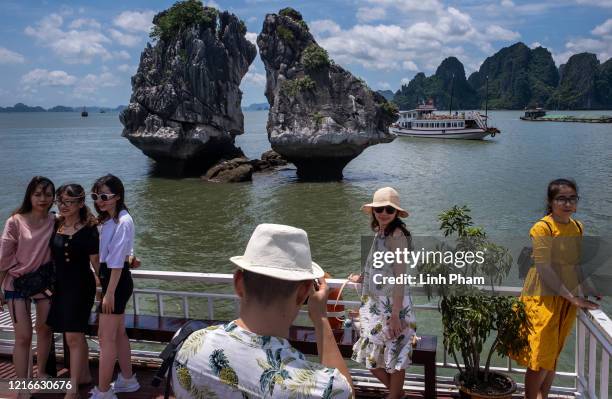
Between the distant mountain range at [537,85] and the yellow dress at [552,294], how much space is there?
531 feet

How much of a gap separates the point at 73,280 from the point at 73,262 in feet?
0.46

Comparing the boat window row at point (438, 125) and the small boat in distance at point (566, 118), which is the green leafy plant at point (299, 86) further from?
the small boat in distance at point (566, 118)

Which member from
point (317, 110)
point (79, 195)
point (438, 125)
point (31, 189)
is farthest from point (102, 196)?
point (438, 125)

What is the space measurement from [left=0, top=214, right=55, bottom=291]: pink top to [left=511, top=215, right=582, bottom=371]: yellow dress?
11.7ft

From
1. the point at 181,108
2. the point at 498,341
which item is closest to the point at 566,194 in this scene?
the point at 498,341

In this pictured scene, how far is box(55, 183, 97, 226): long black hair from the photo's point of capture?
150 inches

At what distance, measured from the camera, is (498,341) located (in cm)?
394

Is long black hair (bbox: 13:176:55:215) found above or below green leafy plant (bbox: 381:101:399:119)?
below

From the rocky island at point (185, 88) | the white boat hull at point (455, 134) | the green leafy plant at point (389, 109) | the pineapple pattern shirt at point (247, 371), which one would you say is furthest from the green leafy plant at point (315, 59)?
the white boat hull at point (455, 134)

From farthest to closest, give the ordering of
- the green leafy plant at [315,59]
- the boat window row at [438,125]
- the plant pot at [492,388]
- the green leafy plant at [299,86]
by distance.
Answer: the boat window row at [438,125] < the green leafy plant at [315,59] < the green leafy plant at [299,86] < the plant pot at [492,388]

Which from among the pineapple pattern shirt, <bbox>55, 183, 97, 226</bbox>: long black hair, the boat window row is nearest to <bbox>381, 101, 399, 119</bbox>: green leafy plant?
<bbox>55, 183, 97, 226</bbox>: long black hair

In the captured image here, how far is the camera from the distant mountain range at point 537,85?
547 feet

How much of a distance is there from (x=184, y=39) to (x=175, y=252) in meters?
20.4

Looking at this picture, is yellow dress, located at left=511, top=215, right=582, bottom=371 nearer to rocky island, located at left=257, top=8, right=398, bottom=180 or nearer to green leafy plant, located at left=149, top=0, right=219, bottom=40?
rocky island, located at left=257, top=8, right=398, bottom=180
